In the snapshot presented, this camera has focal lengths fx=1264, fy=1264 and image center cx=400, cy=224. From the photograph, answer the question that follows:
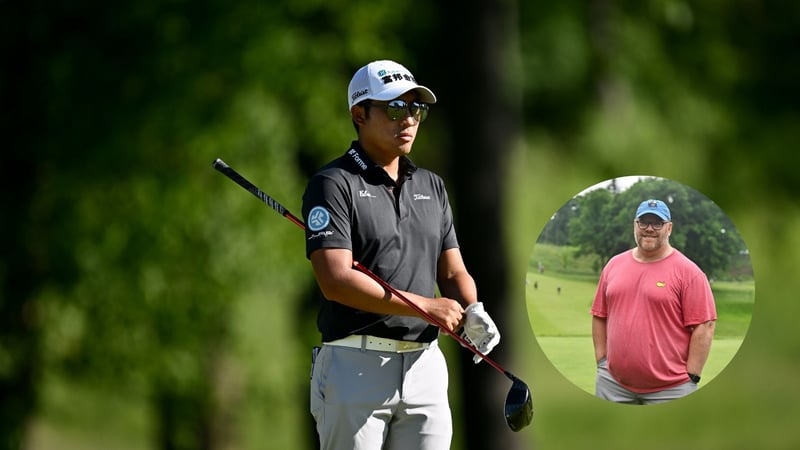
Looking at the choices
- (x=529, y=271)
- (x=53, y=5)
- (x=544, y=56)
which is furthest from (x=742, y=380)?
(x=529, y=271)

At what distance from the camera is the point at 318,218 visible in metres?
3.58

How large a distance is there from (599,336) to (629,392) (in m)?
0.20

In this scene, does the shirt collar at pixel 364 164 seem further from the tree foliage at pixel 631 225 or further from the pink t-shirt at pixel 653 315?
the pink t-shirt at pixel 653 315

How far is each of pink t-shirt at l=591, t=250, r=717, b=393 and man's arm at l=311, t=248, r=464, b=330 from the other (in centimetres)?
72

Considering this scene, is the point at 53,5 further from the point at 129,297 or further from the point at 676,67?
the point at 676,67

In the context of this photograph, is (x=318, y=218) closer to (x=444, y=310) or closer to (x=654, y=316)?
(x=444, y=310)

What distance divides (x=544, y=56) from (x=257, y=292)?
3.59 metres

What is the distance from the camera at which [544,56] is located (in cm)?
1155

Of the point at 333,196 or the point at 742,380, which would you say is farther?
the point at 742,380

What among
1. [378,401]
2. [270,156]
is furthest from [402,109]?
[270,156]

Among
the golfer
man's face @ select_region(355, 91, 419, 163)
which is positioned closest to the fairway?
the golfer

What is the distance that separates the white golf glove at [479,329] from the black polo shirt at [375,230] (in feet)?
0.50

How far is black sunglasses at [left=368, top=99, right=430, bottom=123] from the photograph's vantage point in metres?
3.70

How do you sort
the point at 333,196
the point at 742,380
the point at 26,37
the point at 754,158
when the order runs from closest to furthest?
the point at 333,196
the point at 26,37
the point at 754,158
the point at 742,380
